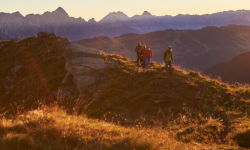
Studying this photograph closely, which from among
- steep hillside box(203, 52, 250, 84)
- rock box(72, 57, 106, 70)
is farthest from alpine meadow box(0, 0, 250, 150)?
steep hillside box(203, 52, 250, 84)

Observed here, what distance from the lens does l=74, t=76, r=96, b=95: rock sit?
35.5ft

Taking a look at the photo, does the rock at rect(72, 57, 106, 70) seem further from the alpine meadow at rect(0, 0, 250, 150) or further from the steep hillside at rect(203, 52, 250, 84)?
the steep hillside at rect(203, 52, 250, 84)

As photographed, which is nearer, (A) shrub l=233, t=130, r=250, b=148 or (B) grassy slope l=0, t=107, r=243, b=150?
(B) grassy slope l=0, t=107, r=243, b=150

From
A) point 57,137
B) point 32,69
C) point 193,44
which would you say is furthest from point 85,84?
point 193,44

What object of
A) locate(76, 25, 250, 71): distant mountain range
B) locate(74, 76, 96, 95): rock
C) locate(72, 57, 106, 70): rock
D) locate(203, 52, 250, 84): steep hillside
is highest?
locate(76, 25, 250, 71): distant mountain range

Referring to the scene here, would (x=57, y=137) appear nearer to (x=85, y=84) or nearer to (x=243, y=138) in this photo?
(x=243, y=138)

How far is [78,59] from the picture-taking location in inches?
530

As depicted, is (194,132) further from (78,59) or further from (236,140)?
(78,59)

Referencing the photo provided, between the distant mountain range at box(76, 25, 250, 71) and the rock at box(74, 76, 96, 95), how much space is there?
8603 centimetres

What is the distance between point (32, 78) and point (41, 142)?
1132cm

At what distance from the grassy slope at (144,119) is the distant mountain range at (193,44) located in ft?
279

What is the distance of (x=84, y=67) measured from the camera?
491 inches

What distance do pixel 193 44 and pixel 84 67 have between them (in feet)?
416

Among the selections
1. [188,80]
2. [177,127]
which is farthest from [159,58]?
[177,127]
